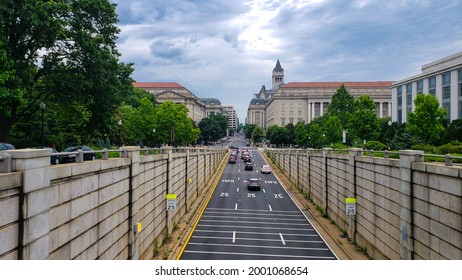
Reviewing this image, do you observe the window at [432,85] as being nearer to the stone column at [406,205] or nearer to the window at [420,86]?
the window at [420,86]

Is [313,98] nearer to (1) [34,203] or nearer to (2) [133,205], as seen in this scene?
(2) [133,205]

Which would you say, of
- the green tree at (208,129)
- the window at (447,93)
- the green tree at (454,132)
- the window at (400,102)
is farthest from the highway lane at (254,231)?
the green tree at (208,129)

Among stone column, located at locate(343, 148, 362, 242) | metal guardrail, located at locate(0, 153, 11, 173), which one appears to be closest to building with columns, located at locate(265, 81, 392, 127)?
stone column, located at locate(343, 148, 362, 242)

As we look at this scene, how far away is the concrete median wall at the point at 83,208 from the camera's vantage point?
26.0 ft

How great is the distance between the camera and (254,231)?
1027 inches

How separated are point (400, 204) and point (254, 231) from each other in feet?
43.2

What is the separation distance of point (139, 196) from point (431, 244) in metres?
13.6

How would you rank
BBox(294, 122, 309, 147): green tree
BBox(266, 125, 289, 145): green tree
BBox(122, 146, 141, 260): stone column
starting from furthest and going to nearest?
BBox(266, 125, 289, 145): green tree < BBox(294, 122, 309, 147): green tree < BBox(122, 146, 141, 260): stone column

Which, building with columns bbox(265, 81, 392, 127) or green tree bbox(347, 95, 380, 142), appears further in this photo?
building with columns bbox(265, 81, 392, 127)

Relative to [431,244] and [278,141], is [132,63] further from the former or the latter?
[278,141]

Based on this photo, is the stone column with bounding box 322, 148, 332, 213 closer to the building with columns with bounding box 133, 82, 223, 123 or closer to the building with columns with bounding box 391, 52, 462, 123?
the building with columns with bounding box 391, 52, 462, 123

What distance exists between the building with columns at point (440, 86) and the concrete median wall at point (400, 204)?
42.2m

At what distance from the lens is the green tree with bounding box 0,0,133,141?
2277 cm

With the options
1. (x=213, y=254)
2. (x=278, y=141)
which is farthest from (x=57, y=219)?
(x=278, y=141)
